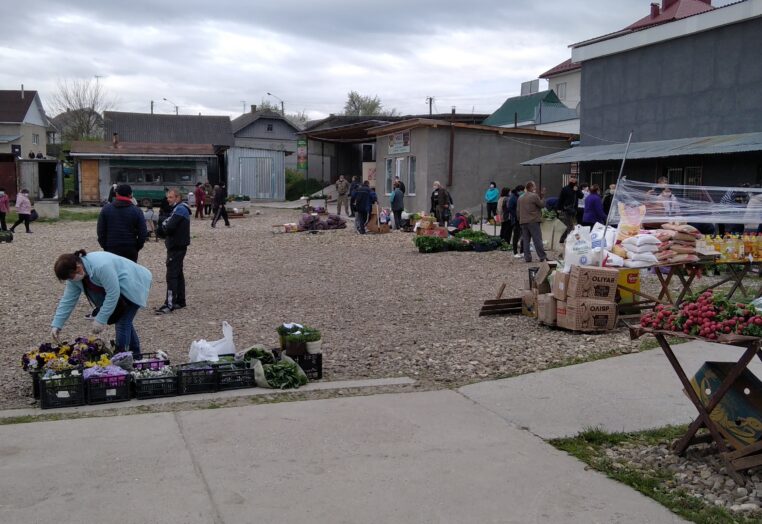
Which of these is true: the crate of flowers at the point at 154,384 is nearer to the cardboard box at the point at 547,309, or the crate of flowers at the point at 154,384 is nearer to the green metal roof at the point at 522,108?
the cardboard box at the point at 547,309

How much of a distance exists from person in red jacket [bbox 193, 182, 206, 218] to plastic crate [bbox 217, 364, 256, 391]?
2656 cm

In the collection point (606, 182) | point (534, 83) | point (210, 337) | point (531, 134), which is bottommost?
point (210, 337)

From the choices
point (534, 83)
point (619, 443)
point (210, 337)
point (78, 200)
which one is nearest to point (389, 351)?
point (210, 337)

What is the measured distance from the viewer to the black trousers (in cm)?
1086

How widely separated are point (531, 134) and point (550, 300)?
21.8 m

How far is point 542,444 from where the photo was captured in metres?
5.41

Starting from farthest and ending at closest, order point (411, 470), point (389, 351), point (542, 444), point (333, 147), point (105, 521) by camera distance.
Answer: point (333, 147)
point (389, 351)
point (542, 444)
point (411, 470)
point (105, 521)

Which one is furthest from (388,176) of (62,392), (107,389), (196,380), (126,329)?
(62,392)

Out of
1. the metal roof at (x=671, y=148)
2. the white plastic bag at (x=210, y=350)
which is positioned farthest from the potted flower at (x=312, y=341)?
the metal roof at (x=671, y=148)

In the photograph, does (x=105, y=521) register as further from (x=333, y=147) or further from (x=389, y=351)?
(x=333, y=147)

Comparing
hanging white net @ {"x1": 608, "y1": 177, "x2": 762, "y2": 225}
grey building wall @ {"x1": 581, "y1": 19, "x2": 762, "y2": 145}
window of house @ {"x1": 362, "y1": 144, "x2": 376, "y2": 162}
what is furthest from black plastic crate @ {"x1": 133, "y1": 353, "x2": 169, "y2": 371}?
window of house @ {"x1": 362, "y1": 144, "x2": 376, "y2": 162}

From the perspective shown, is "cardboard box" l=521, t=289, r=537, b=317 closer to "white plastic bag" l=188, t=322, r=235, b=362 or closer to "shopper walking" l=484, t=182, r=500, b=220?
"white plastic bag" l=188, t=322, r=235, b=362

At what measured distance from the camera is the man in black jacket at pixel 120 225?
9305mm

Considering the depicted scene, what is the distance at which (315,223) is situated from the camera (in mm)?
25359
